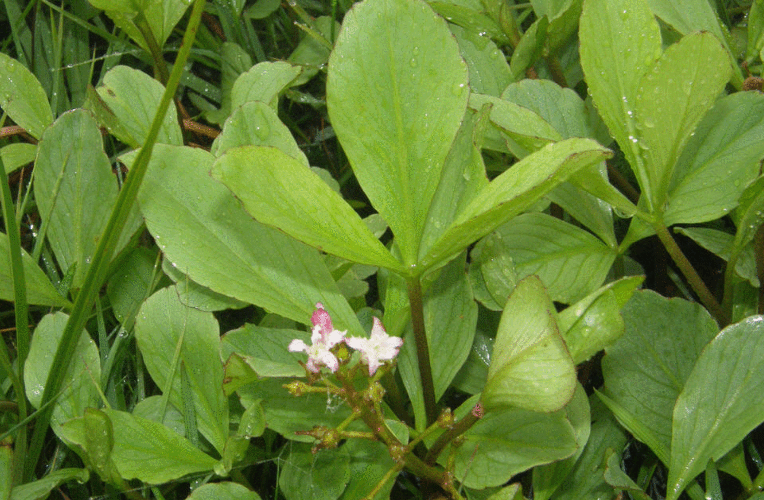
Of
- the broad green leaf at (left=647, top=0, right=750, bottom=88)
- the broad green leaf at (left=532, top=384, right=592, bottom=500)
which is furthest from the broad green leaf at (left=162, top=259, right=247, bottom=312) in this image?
the broad green leaf at (left=647, top=0, right=750, bottom=88)

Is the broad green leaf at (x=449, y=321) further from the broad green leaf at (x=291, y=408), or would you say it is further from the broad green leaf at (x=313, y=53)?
the broad green leaf at (x=313, y=53)

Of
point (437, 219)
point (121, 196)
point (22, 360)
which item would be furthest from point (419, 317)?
point (22, 360)

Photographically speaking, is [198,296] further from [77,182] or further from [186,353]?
[77,182]

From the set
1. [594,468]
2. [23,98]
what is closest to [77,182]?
[23,98]

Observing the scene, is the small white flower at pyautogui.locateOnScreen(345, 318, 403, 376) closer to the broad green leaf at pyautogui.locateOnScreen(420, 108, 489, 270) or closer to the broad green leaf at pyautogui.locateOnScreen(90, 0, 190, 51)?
the broad green leaf at pyautogui.locateOnScreen(420, 108, 489, 270)

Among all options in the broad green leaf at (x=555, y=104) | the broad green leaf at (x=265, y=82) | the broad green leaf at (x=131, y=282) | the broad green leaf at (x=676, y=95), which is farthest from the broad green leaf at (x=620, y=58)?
the broad green leaf at (x=131, y=282)
